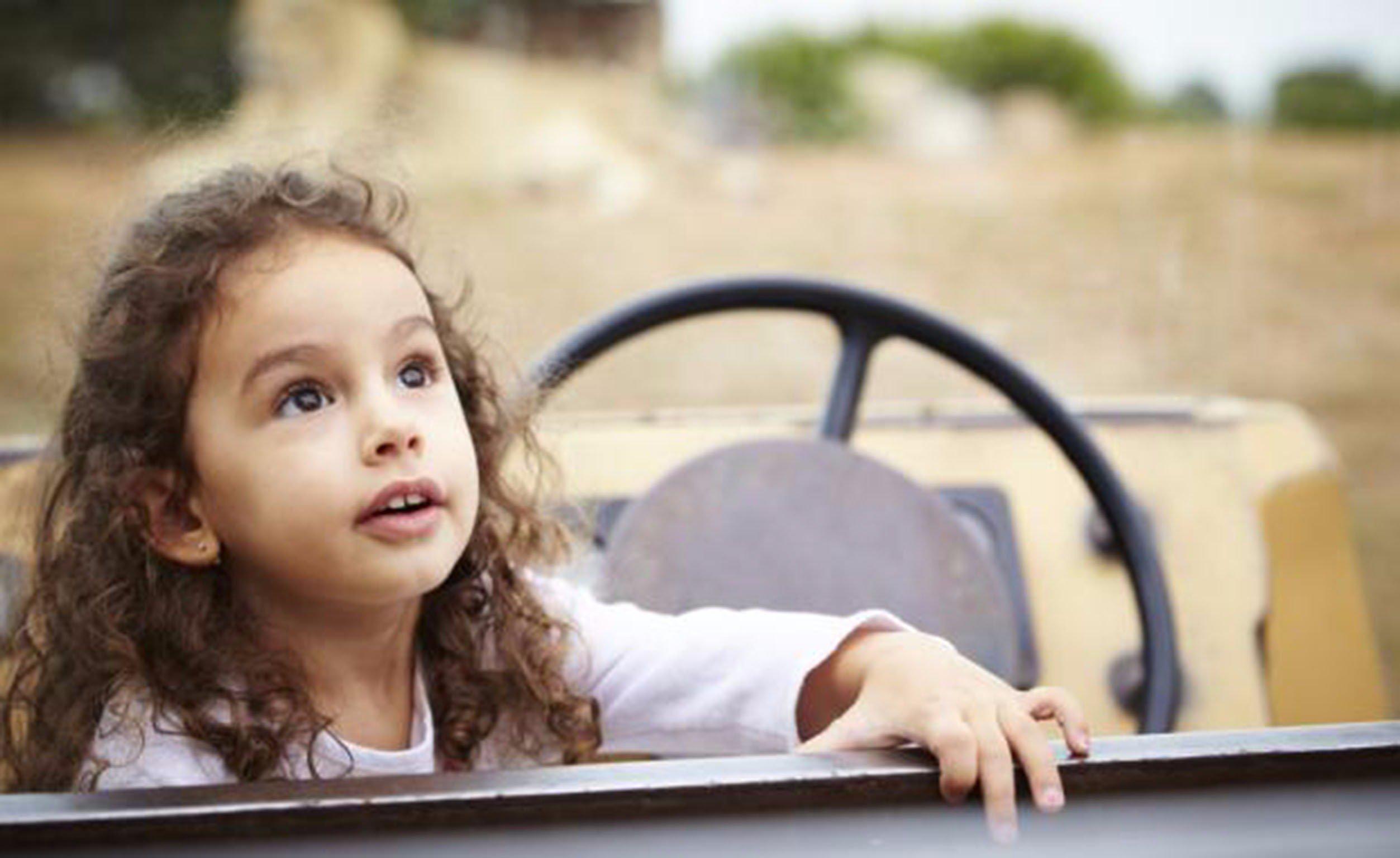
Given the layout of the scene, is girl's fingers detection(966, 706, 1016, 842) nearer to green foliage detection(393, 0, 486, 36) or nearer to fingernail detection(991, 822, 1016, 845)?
fingernail detection(991, 822, 1016, 845)

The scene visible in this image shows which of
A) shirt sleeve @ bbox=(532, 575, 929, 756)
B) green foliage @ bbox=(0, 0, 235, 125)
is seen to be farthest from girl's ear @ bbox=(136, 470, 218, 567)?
green foliage @ bbox=(0, 0, 235, 125)

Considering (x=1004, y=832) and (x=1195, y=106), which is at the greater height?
(x=1195, y=106)

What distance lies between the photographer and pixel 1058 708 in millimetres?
763

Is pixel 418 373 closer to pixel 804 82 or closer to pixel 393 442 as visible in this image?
pixel 393 442

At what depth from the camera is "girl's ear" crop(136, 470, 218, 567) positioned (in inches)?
36.9

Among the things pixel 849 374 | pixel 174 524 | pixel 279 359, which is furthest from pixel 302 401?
pixel 849 374

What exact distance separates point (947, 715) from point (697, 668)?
0.29 m

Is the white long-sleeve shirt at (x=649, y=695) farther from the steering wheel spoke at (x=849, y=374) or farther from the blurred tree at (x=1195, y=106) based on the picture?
the blurred tree at (x=1195, y=106)

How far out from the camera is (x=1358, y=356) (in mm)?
5699

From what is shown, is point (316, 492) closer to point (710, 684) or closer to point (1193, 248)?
point (710, 684)

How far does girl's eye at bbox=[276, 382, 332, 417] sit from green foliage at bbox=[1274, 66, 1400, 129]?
27.2 feet

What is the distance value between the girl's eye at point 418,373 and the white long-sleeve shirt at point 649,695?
0.22 meters

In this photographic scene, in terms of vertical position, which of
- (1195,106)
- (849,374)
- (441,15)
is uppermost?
(441,15)

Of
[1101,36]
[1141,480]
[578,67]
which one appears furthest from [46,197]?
[1141,480]
